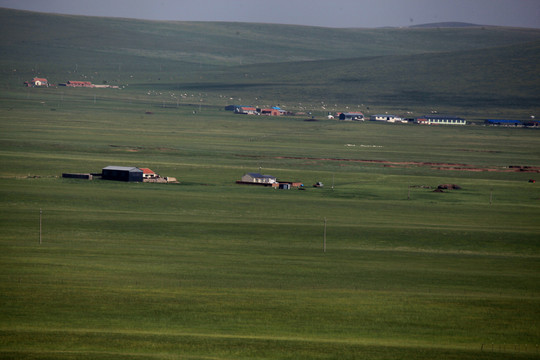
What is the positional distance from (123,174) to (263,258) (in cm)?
2861

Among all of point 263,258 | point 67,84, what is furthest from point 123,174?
point 67,84

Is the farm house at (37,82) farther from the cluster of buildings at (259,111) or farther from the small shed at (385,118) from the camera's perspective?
the small shed at (385,118)

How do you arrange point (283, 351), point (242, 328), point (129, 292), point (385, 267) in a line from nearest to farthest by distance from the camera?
point (283, 351), point (242, 328), point (129, 292), point (385, 267)

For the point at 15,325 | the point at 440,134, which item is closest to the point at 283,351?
the point at 15,325

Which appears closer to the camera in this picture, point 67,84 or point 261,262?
point 261,262

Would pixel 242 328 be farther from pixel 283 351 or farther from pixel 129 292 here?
pixel 129 292

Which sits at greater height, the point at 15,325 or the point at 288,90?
the point at 288,90

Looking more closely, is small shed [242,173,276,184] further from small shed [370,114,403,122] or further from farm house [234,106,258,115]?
small shed [370,114,403,122]

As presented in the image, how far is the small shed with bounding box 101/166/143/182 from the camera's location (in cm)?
6506

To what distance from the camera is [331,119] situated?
150625 millimetres

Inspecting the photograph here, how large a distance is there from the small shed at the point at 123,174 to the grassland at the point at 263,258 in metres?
2.08

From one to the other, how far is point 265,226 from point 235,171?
27284 millimetres

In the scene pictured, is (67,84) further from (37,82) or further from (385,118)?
A: (385,118)

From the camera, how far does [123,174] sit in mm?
65188
